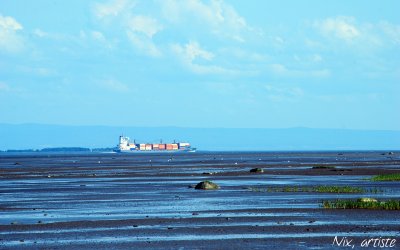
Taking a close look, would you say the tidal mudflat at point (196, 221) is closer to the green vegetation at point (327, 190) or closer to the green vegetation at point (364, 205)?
the green vegetation at point (327, 190)

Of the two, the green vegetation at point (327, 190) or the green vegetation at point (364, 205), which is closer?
the green vegetation at point (364, 205)

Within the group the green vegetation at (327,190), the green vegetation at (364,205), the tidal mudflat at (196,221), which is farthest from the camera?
the green vegetation at (327,190)

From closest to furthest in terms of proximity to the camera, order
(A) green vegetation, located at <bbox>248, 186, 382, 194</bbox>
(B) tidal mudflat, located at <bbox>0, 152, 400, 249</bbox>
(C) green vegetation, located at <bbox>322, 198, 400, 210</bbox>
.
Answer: (B) tidal mudflat, located at <bbox>0, 152, 400, 249</bbox>, (C) green vegetation, located at <bbox>322, 198, 400, 210</bbox>, (A) green vegetation, located at <bbox>248, 186, 382, 194</bbox>

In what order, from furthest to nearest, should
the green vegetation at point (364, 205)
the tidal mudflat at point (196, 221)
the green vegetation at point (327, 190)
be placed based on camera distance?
the green vegetation at point (327, 190) < the green vegetation at point (364, 205) < the tidal mudflat at point (196, 221)

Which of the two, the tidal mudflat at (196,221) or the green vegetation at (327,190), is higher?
the green vegetation at (327,190)

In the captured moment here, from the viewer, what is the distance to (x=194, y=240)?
2848cm

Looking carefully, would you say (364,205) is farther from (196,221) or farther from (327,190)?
(327,190)

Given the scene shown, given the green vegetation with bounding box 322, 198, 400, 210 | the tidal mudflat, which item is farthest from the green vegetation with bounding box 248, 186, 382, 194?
the green vegetation with bounding box 322, 198, 400, 210

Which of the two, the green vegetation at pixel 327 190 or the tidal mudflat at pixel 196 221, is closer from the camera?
the tidal mudflat at pixel 196 221

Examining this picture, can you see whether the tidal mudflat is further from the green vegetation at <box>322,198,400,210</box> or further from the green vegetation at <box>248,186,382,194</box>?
the green vegetation at <box>322,198,400,210</box>

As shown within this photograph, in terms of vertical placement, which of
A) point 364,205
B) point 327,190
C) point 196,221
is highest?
point 327,190

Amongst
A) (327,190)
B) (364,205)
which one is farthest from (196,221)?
(327,190)

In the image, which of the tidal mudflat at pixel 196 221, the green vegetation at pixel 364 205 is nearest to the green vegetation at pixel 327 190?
the tidal mudflat at pixel 196 221

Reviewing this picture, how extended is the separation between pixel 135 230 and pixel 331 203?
38.3 ft
